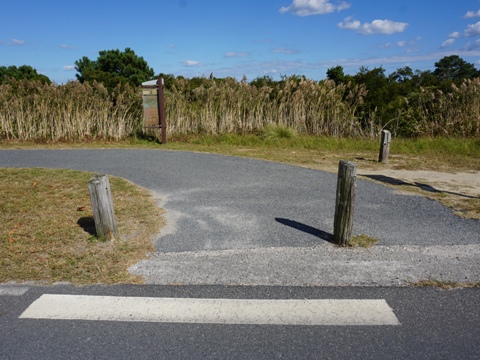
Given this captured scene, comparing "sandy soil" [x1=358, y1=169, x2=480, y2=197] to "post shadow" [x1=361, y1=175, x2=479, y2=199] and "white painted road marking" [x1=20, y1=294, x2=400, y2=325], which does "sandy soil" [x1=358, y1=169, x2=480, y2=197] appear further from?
"white painted road marking" [x1=20, y1=294, x2=400, y2=325]

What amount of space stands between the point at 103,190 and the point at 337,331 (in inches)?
119

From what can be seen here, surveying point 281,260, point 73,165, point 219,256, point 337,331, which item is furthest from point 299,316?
point 73,165

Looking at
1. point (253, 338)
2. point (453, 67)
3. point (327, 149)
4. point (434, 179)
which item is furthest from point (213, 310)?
point (453, 67)

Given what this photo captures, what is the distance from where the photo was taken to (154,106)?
43.1 ft

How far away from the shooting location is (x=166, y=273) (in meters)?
3.75

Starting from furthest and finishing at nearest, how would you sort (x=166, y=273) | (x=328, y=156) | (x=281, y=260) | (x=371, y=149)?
1. (x=371, y=149)
2. (x=328, y=156)
3. (x=281, y=260)
4. (x=166, y=273)

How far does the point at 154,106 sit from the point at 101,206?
9.33 m

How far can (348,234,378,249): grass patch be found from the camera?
14.4ft

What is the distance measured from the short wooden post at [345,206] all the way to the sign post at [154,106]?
9698 mm

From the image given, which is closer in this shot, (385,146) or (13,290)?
(13,290)

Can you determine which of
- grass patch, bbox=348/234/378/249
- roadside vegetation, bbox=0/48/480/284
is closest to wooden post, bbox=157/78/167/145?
roadside vegetation, bbox=0/48/480/284

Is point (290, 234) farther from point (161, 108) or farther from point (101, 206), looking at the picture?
point (161, 108)

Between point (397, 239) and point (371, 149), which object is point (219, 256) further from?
point (371, 149)

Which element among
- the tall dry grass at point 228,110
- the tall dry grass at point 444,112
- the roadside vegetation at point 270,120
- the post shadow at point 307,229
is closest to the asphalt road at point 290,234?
the post shadow at point 307,229
